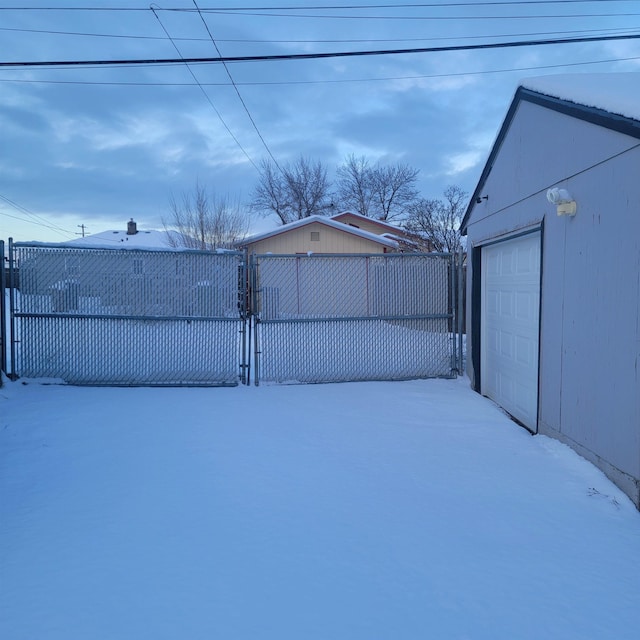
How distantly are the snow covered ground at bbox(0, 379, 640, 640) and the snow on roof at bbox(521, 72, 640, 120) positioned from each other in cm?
277

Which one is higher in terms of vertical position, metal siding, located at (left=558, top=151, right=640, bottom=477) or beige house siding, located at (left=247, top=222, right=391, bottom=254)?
beige house siding, located at (left=247, top=222, right=391, bottom=254)

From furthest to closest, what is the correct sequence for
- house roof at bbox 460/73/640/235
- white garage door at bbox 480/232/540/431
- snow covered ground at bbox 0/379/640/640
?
1. white garage door at bbox 480/232/540/431
2. house roof at bbox 460/73/640/235
3. snow covered ground at bbox 0/379/640/640

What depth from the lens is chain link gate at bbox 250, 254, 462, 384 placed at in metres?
7.23

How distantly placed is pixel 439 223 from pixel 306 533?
17.9 meters

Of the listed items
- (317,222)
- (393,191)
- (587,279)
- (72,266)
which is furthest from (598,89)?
(393,191)

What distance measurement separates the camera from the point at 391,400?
20.9ft

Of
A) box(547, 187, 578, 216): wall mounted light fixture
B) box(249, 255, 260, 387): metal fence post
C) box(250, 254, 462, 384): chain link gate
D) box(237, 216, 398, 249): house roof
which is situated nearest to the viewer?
box(547, 187, 578, 216): wall mounted light fixture

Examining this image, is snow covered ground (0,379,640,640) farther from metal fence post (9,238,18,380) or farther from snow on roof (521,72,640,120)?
snow on roof (521,72,640,120)

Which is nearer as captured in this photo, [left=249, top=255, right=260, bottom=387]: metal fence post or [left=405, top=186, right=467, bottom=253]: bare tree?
[left=249, top=255, right=260, bottom=387]: metal fence post

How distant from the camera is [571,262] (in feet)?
14.4

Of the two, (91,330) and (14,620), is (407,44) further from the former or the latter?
(14,620)

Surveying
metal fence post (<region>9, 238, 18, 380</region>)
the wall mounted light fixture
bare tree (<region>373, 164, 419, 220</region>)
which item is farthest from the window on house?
bare tree (<region>373, 164, 419, 220</region>)

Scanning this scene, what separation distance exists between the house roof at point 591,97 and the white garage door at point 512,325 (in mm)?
1362

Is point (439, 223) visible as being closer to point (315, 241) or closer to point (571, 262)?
point (315, 241)
